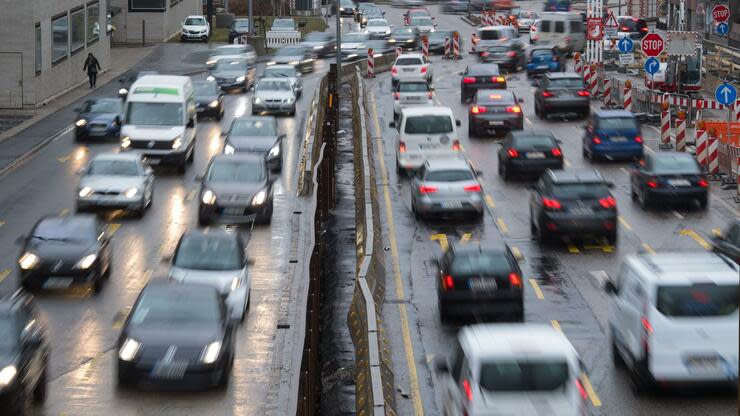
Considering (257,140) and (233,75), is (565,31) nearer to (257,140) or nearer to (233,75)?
(233,75)

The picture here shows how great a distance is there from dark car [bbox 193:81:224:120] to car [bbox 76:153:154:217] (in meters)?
15.8

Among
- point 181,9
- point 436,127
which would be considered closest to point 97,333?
point 436,127

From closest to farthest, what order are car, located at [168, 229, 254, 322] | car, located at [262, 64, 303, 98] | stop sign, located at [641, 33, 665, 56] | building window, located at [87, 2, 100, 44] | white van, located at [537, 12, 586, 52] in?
car, located at [168, 229, 254, 322], stop sign, located at [641, 33, 665, 56], car, located at [262, 64, 303, 98], building window, located at [87, 2, 100, 44], white van, located at [537, 12, 586, 52]

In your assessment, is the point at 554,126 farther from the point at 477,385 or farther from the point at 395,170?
the point at 477,385

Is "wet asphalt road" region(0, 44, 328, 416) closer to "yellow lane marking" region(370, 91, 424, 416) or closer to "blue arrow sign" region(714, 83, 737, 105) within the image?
"yellow lane marking" region(370, 91, 424, 416)

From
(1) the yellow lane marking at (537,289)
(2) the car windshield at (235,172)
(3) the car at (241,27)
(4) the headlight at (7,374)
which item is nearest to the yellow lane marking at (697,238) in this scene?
(1) the yellow lane marking at (537,289)

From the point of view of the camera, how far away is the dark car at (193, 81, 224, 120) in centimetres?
5022

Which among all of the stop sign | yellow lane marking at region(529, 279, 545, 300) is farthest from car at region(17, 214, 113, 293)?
the stop sign

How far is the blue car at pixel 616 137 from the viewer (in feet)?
129

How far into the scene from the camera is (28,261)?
2620 centimetres

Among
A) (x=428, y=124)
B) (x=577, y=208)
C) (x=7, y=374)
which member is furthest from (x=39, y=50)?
(x=7, y=374)

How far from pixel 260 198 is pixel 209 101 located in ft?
59.6

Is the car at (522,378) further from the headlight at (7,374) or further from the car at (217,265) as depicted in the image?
the car at (217,265)

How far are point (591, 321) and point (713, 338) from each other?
6.06 meters
